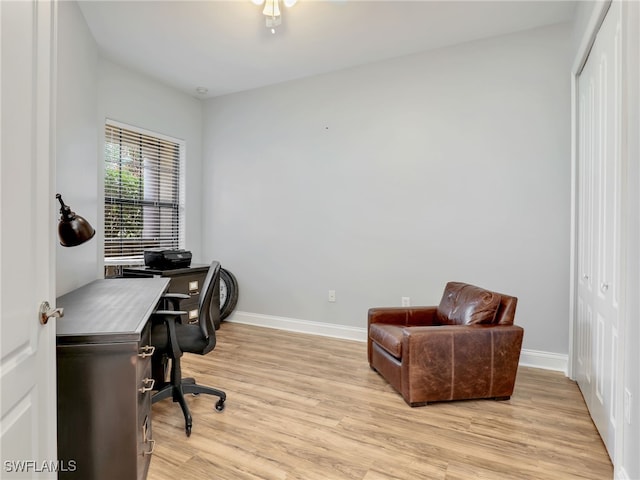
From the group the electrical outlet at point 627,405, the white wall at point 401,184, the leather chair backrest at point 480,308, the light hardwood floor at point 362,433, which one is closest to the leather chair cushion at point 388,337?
the light hardwood floor at point 362,433

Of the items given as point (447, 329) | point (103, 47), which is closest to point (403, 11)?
point (447, 329)

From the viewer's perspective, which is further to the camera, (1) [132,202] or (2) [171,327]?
(1) [132,202]

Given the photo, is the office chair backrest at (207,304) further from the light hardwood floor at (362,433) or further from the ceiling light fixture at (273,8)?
the ceiling light fixture at (273,8)

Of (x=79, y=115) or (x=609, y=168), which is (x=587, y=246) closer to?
(x=609, y=168)

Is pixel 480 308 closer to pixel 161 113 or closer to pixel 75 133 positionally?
pixel 75 133

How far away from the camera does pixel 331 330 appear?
409 centimetres

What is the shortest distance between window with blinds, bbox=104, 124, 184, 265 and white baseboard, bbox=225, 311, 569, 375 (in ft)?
4.39

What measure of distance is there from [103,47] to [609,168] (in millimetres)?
4216

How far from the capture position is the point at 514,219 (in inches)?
128

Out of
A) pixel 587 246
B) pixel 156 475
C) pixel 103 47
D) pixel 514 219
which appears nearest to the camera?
pixel 156 475

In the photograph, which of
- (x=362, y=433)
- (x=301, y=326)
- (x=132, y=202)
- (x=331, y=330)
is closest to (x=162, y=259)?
(x=132, y=202)

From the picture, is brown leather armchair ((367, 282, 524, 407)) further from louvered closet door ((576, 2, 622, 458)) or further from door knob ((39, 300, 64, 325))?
door knob ((39, 300, 64, 325))

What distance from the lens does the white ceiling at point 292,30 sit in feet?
9.31

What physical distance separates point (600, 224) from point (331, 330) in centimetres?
269
